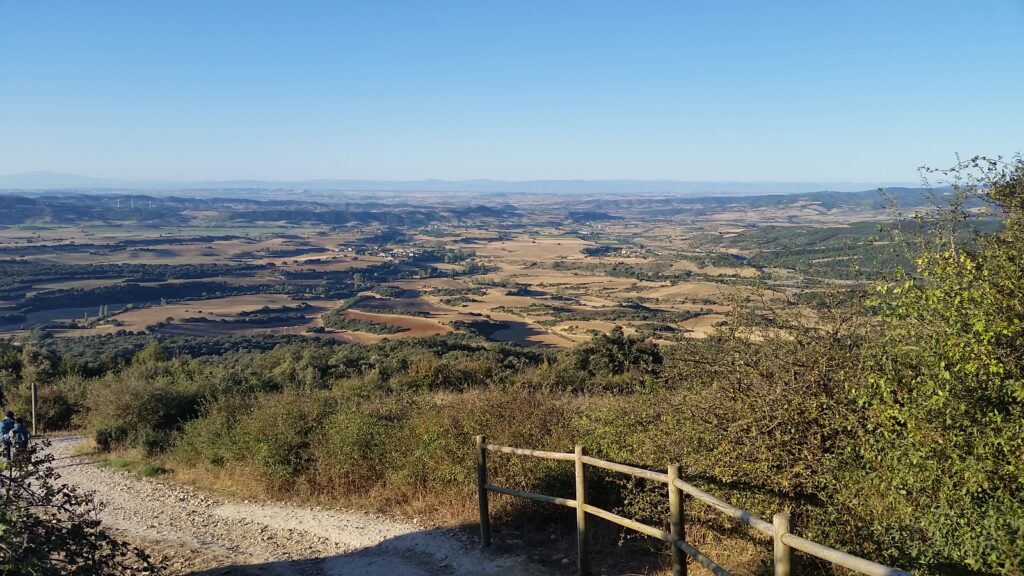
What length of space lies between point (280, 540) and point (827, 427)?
20.5 feet

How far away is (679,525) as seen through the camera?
500cm

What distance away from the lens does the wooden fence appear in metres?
3.55

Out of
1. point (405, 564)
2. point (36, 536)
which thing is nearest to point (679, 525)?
point (405, 564)

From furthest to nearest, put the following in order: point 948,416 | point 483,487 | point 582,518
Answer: point 483,487
point 582,518
point 948,416

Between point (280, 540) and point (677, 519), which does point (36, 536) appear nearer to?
point (280, 540)

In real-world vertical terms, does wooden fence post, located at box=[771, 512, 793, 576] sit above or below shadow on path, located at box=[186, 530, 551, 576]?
above

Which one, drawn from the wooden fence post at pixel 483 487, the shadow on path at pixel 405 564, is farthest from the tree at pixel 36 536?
the wooden fence post at pixel 483 487

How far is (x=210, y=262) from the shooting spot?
8225 centimetres

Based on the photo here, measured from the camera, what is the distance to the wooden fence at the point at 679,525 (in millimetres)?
3549

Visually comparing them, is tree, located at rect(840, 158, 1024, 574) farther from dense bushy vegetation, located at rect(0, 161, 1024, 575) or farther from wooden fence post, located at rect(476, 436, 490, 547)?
wooden fence post, located at rect(476, 436, 490, 547)

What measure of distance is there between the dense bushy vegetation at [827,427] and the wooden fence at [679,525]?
62 centimetres

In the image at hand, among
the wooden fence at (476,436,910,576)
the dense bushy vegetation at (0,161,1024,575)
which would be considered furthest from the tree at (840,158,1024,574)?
the wooden fence at (476,436,910,576)

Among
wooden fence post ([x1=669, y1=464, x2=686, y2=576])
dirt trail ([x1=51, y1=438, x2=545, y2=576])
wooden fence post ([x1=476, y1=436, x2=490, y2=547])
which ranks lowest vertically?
dirt trail ([x1=51, y1=438, x2=545, y2=576])

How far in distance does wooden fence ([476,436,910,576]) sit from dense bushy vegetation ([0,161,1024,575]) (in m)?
0.62
